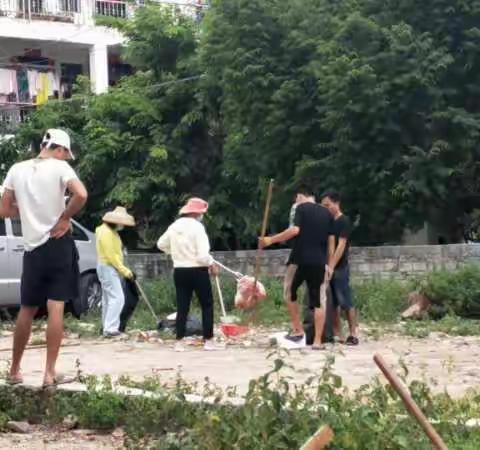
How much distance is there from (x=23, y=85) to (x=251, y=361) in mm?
19255

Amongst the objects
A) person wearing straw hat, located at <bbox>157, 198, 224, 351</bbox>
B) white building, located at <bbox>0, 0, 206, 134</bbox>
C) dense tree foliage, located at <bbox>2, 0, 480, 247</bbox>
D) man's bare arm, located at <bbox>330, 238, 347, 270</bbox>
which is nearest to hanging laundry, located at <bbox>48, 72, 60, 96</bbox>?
white building, located at <bbox>0, 0, 206, 134</bbox>

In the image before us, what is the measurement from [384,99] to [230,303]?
3.74 m

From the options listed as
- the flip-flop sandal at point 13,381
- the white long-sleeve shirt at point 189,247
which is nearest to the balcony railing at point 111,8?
the white long-sleeve shirt at point 189,247

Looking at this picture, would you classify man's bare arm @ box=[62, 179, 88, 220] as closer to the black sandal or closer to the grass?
the black sandal

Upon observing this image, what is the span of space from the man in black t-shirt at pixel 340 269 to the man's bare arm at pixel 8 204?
4.42m

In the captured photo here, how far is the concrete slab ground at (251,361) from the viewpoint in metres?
8.35

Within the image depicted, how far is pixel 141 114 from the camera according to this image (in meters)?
21.0

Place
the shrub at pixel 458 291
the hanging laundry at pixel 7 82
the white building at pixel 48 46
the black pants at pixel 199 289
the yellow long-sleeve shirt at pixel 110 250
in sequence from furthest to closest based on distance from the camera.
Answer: the white building at pixel 48 46
the hanging laundry at pixel 7 82
the shrub at pixel 458 291
the yellow long-sleeve shirt at pixel 110 250
the black pants at pixel 199 289

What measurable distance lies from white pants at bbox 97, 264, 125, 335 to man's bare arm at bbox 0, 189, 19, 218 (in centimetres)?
496

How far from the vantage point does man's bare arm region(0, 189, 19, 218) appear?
24.7 ft

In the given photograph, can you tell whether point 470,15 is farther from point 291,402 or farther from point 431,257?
point 291,402

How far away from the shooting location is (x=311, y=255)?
35.2 feet

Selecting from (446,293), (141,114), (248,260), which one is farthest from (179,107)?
(446,293)

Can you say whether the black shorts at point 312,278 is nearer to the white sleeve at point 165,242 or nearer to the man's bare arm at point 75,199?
the white sleeve at point 165,242
